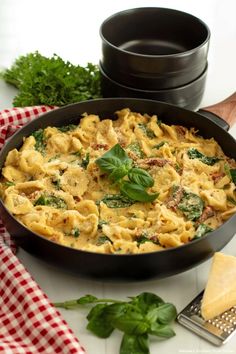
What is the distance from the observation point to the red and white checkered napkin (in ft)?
11.8

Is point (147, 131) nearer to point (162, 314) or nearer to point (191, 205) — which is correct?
point (191, 205)

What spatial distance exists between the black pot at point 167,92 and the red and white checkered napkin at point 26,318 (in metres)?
1.51

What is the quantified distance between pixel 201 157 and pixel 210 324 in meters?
1.17

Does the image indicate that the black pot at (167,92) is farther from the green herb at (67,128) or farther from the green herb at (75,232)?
the green herb at (75,232)

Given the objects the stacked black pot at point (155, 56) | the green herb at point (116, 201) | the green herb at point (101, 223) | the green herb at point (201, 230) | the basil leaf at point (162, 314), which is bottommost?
the basil leaf at point (162, 314)

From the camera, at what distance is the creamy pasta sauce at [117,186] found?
3945mm

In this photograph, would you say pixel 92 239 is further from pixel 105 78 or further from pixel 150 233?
pixel 105 78

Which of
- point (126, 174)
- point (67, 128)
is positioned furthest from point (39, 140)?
point (126, 174)

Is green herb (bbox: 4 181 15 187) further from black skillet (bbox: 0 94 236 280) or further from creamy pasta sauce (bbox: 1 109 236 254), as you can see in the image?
black skillet (bbox: 0 94 236 280)

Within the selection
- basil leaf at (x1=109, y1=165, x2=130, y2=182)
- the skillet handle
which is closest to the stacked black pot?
the skillet handle

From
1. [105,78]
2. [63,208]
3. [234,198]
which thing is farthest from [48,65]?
[234,198]

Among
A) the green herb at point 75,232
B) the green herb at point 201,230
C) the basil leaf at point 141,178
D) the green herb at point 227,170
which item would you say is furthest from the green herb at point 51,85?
the green herb at point 201,230

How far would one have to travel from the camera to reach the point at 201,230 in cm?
394

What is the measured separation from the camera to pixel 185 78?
5086 mm
